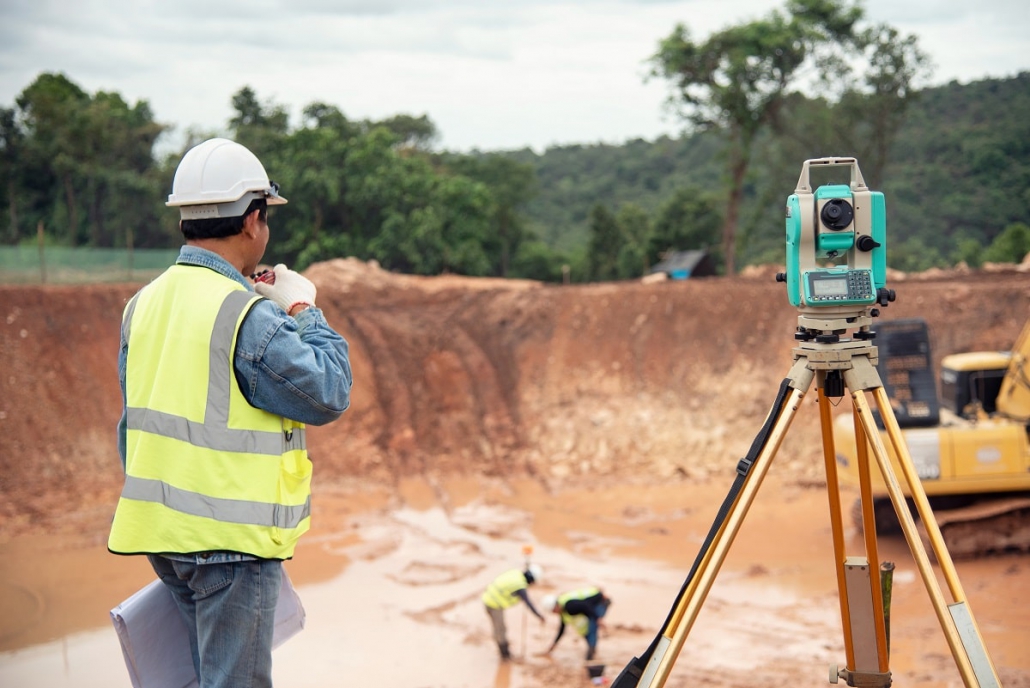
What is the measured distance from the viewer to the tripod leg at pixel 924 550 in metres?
2.54

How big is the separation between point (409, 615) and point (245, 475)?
6408 millimetres

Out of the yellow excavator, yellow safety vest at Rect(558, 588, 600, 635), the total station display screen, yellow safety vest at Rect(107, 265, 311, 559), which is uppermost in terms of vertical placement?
the total station display screen

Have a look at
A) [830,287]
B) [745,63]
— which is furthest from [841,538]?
[745,63]

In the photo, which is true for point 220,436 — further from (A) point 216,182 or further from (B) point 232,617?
(A) point 216,182

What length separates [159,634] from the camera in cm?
229

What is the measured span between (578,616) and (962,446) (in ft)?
12.8

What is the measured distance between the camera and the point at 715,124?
64.6 feet

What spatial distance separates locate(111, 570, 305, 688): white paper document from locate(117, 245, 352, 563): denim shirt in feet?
0.97

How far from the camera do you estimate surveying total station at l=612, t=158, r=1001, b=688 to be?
280 centimetres

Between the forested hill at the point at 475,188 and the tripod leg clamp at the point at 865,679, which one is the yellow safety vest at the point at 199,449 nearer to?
the tripod leg clamp at the point at 865,679

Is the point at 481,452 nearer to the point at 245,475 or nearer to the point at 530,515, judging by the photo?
the point at 530,515

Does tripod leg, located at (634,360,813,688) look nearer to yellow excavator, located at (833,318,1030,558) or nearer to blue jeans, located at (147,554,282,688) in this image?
blue jeans, located at (147,554,282,688)

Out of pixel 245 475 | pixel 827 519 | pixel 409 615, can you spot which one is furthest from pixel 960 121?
pixel 245 475

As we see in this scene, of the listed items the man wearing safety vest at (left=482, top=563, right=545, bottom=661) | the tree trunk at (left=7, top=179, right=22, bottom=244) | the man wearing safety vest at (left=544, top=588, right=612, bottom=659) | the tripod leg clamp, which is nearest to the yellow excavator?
the man wearing safety vest at (left=544, top=588, right=612, bottom=659)
